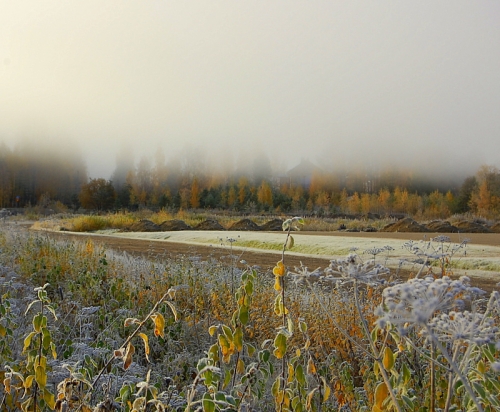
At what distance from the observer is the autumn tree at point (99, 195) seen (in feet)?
168

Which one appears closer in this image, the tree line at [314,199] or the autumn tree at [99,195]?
the tree line at [314,199]

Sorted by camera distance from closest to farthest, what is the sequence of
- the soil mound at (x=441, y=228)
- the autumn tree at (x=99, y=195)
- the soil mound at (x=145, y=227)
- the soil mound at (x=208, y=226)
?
1. the soil mound at (x=441, y=228)
2. the soil mound at (x=145, y=227)
3. the soil mound at (x=208, y=226)
4. the autumn tree at (x=99, y=195)

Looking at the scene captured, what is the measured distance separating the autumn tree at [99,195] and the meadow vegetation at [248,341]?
43.4m

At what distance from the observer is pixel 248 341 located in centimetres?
446

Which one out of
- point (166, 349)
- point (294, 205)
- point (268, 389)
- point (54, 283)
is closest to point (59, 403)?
point (268, 389)

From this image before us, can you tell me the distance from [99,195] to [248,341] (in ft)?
164

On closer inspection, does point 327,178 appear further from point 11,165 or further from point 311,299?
point 311,299

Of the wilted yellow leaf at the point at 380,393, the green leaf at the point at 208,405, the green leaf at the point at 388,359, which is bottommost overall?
the wilted yellow leaf at the point at 380,393

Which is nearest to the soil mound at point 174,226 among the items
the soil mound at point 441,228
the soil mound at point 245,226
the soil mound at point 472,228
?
the soil mound at point 245,226

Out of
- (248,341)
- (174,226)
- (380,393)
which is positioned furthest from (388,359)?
(174,226)

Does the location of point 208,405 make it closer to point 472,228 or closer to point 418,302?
point 418,302

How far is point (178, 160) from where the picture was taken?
213ft

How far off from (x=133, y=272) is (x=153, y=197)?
4782 centimetres

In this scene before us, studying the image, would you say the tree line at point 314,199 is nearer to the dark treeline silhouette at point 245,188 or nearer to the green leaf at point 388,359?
the dark treeline silhouette at point 245,188
